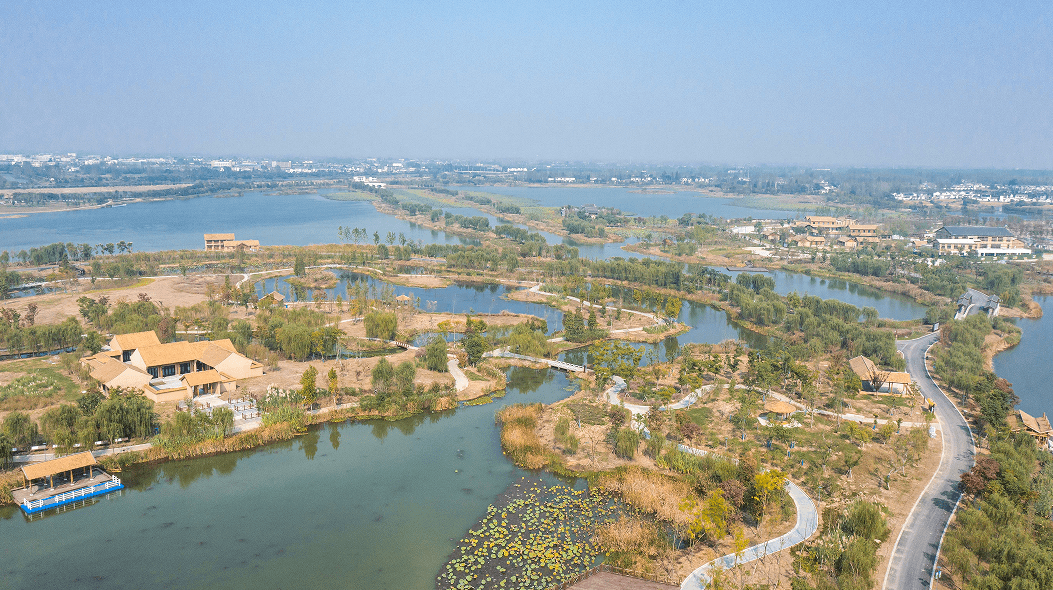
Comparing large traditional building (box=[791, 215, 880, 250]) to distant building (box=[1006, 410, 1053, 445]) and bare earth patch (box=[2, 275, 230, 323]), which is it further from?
bare earth patch (box=[2, 275, 230, 323])

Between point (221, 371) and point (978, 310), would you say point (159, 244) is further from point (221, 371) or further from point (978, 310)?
point (978, 310)

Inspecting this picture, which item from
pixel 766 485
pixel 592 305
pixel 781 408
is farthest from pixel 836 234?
pixel 766 485

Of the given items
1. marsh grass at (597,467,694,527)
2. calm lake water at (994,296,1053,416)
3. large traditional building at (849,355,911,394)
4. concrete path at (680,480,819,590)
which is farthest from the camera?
calm lake water at (994,296,1053,416)

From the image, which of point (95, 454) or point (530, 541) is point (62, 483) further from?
point (530, 541)

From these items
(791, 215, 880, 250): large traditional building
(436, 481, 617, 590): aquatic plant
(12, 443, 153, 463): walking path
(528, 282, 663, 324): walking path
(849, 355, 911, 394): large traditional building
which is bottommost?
(436, 481, 617, 590): aquatic plant

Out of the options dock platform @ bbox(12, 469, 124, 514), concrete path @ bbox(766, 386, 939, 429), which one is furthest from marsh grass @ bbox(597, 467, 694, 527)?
dock platform @ bbox(12, 469, 124, 514)

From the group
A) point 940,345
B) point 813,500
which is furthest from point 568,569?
point 940,345

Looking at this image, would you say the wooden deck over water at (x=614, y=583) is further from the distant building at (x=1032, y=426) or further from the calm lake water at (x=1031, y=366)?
the calm lake water at (x=1031, y=366)
